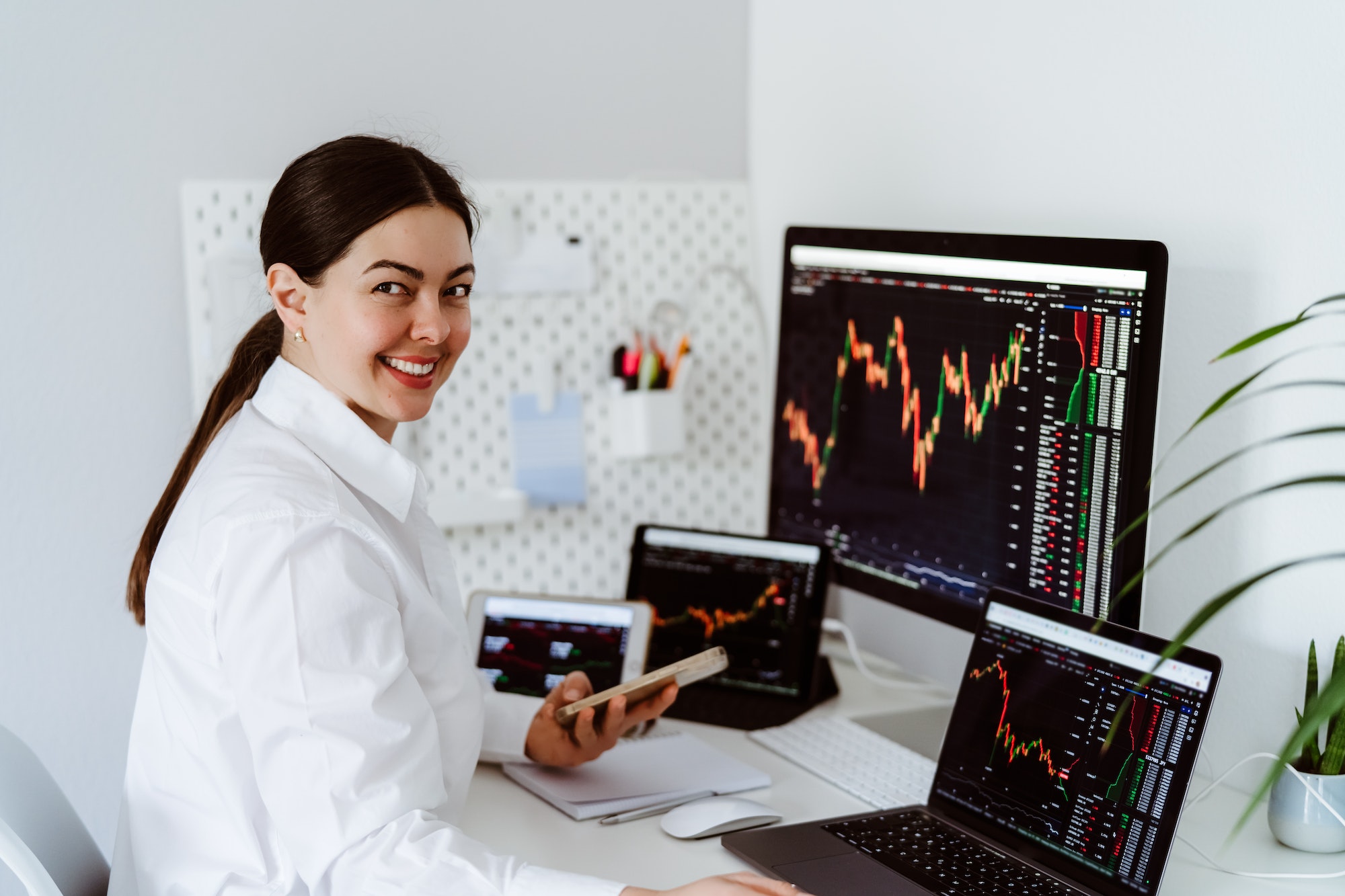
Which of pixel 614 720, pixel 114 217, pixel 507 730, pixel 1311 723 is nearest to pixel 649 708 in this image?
pixel 614 720

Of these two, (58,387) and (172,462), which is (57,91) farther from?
(172,462)

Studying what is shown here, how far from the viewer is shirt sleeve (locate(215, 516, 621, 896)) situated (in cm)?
88

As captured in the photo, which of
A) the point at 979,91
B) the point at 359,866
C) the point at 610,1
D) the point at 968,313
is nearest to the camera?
the point at 359,866

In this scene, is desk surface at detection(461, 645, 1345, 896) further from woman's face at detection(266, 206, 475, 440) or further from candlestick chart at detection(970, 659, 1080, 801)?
woman's face at detection(266, 206, 475, 440)

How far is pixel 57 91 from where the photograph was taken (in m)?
1.46

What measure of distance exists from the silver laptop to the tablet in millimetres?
348

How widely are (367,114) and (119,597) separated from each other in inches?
27.9

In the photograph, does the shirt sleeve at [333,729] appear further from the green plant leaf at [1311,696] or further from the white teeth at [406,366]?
the green plant leaf at [1311,696]

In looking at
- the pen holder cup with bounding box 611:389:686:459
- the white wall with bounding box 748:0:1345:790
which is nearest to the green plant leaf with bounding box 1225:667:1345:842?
the white wall with bounding box 748:0:1345:790

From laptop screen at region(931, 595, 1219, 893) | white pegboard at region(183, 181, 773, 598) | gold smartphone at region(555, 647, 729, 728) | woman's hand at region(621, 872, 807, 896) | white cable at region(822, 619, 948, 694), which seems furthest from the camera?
white pegboard at region(183, 181, 773, 598)

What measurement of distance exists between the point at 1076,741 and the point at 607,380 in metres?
0.92

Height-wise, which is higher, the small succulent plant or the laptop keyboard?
the small succulent plant

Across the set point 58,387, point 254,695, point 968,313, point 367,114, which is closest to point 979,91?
point 968,313

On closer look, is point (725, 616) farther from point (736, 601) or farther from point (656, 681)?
point (656, 681)
